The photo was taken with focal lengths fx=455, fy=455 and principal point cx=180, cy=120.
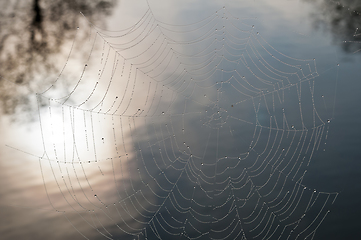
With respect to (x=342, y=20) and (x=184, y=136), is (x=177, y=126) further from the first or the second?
(x=342, y=20)

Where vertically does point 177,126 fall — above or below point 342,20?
below

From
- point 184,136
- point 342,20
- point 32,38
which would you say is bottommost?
point 184,136

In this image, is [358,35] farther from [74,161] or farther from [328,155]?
[74,161]

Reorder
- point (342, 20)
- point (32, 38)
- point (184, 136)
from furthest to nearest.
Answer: point (342, 20), point (32, 38), point (184, 136)

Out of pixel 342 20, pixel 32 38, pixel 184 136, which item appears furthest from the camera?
pixel 342 20

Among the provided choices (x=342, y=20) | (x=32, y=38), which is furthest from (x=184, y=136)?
(x=342, y=20)

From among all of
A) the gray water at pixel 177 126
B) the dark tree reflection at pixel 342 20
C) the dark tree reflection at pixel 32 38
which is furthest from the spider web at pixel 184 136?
the dark tree reflection at pixel 342 20

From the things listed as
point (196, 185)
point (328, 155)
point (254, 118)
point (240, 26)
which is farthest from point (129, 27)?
point (328, 155)

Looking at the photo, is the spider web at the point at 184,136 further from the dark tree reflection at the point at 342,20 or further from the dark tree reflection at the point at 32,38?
the dark tree reflection at the point at 342,20
